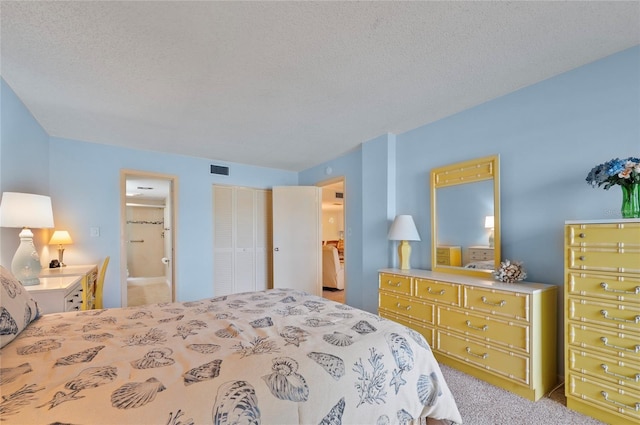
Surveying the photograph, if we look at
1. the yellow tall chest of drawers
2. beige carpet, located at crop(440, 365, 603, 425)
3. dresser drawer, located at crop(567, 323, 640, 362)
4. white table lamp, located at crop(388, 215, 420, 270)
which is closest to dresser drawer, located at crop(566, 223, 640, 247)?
the yellow tall chest of drawers

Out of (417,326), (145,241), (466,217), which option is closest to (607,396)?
(417,326)

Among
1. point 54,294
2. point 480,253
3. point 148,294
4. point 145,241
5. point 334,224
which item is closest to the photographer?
point 54,294

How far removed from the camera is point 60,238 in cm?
326

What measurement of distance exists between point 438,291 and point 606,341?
1.06m

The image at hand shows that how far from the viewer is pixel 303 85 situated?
89.0 inches

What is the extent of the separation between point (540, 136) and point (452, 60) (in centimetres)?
101

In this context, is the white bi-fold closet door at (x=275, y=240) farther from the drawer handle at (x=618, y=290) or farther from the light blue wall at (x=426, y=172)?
the drawer handle at (x=618, y=290)

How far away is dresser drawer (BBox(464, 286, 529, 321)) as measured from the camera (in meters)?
1.97

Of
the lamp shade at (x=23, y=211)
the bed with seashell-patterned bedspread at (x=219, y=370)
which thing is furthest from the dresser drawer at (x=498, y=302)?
the lamp shade at (x=23, y=211)

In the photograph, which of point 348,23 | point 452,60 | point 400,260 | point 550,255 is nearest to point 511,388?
point 550,255

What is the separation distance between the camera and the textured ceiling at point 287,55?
1511 mm

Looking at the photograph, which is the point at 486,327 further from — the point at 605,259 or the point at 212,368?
the point at 212,368

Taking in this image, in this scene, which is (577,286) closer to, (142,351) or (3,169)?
(142,351)

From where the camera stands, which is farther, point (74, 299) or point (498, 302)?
point (74, 299)
